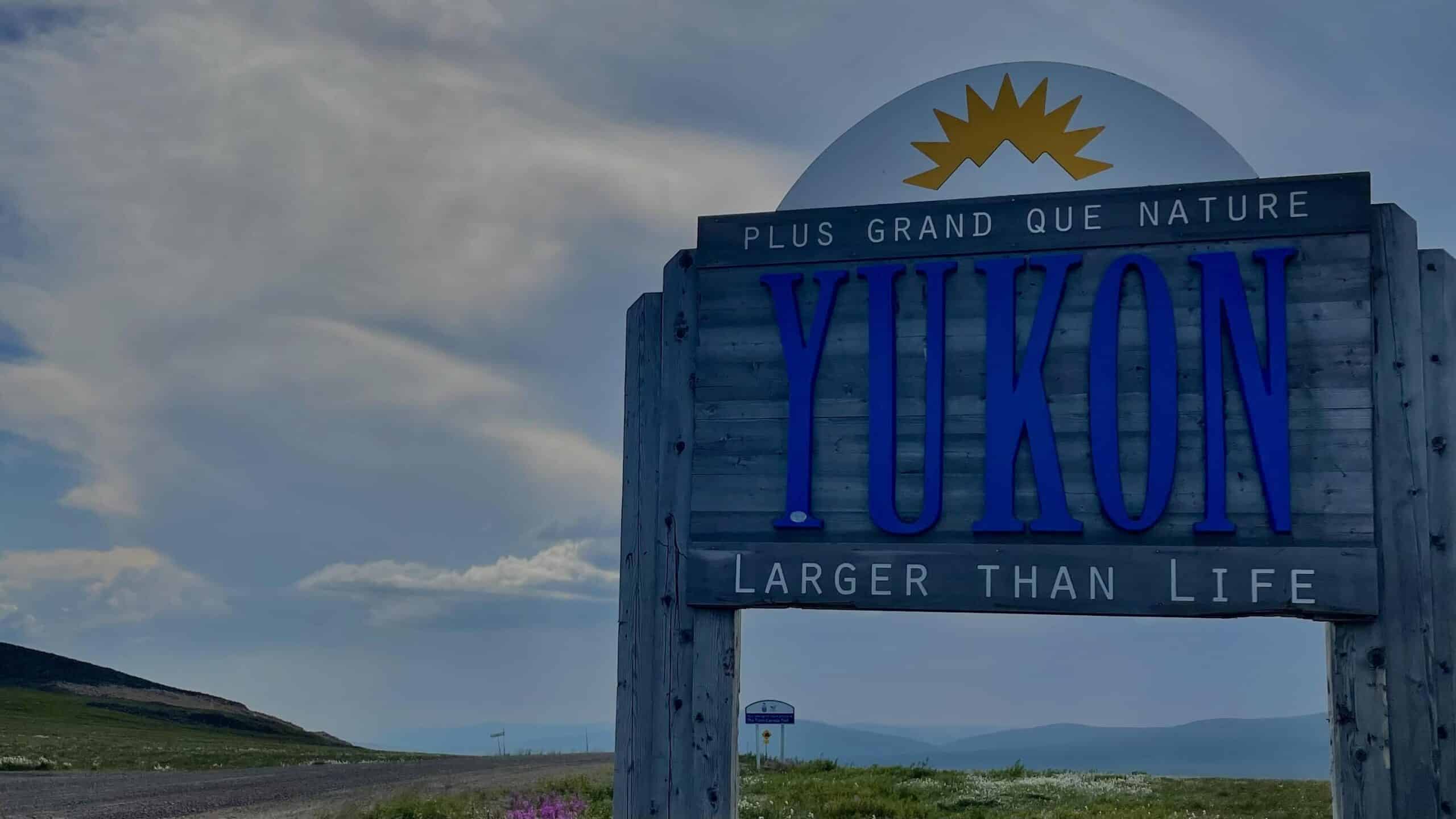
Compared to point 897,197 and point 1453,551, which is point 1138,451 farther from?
point 897,197

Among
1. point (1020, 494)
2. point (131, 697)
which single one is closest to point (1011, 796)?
point (1020, 494)

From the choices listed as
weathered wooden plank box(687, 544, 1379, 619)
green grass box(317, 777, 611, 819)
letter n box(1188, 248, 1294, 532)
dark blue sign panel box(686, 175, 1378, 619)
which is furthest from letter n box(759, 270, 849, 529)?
green grass box(317, 777, 611, 819)

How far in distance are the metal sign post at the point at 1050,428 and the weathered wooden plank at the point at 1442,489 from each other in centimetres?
2

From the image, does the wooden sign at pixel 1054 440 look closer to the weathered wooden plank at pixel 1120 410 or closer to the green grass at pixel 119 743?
the weathered wooden plank at pixel 1120 410

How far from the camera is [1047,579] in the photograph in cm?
962

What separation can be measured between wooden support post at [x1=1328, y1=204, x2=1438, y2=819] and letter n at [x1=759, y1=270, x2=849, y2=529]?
13.5ft

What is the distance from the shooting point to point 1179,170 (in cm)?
1041

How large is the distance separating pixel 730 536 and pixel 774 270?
229 centimetres

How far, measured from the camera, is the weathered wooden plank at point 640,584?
10422 mm

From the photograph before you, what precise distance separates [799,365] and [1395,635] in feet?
16.1

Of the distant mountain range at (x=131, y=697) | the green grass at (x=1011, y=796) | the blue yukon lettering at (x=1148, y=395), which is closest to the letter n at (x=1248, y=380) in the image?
the blue yukon lettering at (x=1148, y=395)

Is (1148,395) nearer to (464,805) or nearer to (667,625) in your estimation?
(667,625)

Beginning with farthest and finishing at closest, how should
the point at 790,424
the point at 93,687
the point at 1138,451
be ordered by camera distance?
the point at 93,687
the point at 790,424
the point at 1138,451

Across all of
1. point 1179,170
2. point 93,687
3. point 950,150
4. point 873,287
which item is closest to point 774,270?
point 873,287
